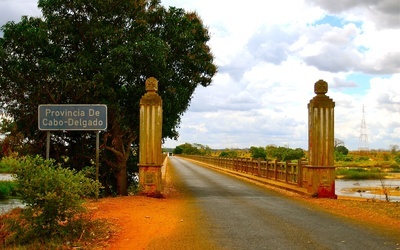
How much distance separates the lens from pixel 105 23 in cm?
1961

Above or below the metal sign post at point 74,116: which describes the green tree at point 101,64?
above

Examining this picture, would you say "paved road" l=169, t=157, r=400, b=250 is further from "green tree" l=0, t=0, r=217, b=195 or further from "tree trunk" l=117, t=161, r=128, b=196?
"tree trunk" l=117, t=161, r=128, b=196

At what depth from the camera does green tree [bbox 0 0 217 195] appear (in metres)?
18.1

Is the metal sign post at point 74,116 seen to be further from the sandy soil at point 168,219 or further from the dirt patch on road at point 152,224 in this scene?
the sandy soil at point 168,219

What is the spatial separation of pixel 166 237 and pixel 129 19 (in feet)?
44.6

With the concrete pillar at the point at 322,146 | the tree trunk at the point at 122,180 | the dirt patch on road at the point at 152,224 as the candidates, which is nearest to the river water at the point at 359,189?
the concrete pillar at the point at 322,146

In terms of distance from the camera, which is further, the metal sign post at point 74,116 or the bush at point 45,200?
the metal sign post at point 74,116

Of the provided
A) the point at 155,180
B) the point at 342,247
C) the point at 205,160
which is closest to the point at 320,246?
the point at 342,247

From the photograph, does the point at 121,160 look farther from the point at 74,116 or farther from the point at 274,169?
the point at 274,169

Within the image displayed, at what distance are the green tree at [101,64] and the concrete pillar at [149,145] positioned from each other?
2858 mm

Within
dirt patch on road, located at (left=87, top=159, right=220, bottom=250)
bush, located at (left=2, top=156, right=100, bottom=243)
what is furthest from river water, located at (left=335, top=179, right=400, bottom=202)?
→ bush, located at (left=2, top=156, right=100, bottom=243)

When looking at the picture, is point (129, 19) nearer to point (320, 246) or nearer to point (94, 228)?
A: point (94, 228)

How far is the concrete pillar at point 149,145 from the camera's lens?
1534 cm

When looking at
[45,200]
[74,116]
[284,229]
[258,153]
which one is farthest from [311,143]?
[258,153]
